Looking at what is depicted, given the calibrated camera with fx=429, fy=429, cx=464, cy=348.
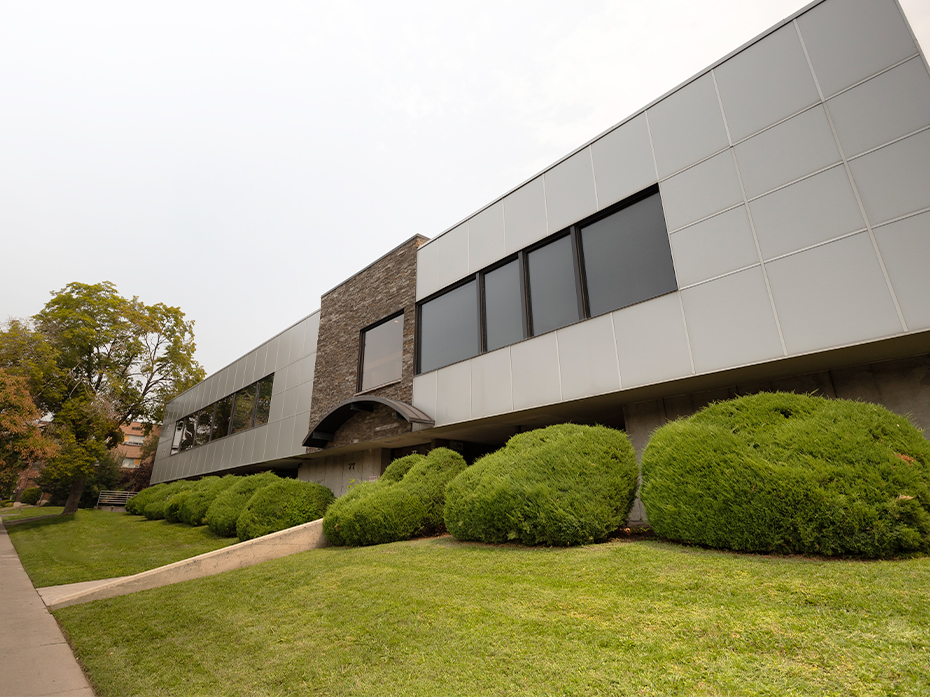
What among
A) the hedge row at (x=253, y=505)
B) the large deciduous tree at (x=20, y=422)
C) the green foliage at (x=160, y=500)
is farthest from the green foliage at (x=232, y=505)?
the large deciduous tree at (x=20, y=422)

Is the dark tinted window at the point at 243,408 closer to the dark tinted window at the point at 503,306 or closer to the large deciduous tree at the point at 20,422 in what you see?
the large deciduous tree at the point at 20,422

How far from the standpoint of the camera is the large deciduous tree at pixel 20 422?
54.4 feet

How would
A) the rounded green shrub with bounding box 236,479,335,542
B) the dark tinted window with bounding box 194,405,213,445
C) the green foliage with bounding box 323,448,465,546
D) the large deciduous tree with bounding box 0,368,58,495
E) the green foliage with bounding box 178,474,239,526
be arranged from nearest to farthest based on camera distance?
the green foliage with bounding box 323,448,465,546
the rounded green shrub with bounding box 236,479,335,542
the green foliage with bounding box 178,474,239,526
the large deciduous tree with bounding box 0,368,58,495
the dark tinted window with bounding box 194,405,213,445

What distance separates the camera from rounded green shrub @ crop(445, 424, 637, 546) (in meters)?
5.61

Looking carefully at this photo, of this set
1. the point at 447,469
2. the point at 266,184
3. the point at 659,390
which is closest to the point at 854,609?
the point at 659,390

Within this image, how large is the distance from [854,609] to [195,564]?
27.6ft

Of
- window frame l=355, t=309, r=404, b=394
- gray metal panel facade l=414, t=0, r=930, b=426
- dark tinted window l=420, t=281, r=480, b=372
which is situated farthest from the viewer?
window frame l=355, t=309, r=404, b=394

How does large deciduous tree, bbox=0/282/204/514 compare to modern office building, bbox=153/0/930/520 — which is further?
large deciduous tree, bbox=0/282/204/514

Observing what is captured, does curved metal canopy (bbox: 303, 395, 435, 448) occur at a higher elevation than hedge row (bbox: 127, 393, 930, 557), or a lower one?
higher

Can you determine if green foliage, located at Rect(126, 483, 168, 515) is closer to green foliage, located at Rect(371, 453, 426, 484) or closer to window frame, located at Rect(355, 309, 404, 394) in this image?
window frame, located at Rect(355, 309, 404, 394)

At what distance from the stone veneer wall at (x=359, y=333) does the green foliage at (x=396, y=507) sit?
2665 millimetres

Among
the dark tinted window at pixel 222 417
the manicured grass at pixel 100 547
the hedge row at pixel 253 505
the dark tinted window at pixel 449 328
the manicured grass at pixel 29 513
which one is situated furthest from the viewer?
the manicured grass at pixel 29 513

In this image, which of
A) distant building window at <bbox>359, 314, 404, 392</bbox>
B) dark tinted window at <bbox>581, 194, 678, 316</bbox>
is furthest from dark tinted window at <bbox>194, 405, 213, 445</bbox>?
dark tinted window at <bbox>581, 194, 678, 316</bbox>

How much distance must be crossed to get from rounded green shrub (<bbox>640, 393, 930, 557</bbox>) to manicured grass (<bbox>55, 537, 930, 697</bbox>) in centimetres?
23
